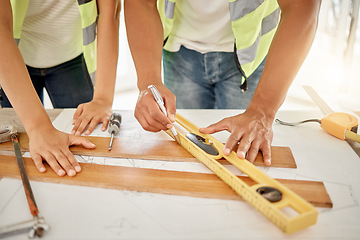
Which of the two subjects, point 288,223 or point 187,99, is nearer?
point 288,223

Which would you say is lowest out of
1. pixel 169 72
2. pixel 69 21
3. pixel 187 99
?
pixel 187 99

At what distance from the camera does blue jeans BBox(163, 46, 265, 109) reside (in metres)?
1.34

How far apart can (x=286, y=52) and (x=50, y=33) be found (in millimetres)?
1012

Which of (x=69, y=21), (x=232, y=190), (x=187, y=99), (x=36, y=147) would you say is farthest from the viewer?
(x=187, y=99)

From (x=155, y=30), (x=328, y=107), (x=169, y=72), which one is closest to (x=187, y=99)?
(x=169, y=72)

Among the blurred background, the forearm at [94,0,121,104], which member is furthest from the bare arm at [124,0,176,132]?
the blurred background

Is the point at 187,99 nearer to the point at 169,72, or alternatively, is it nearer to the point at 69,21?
the point at 169,72

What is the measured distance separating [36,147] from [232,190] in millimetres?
586

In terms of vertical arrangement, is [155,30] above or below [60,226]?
above

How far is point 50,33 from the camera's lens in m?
1.36

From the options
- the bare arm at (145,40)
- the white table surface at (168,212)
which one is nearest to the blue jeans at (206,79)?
the bare arm at (145,40)

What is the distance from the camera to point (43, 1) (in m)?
1.22

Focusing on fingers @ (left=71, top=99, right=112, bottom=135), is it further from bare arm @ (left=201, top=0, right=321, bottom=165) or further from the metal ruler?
bare arm @ (left=201, top=0, right=321, bottom=165)

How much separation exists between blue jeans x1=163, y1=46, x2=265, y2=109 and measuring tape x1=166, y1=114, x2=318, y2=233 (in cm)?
53
